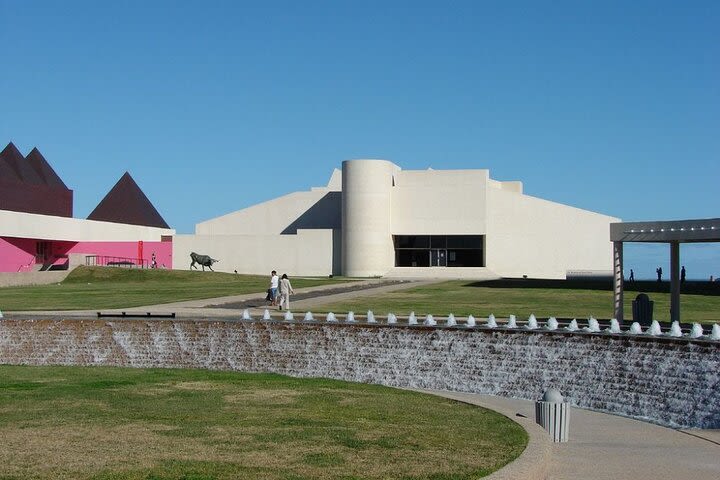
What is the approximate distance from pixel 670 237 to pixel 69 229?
59135mm

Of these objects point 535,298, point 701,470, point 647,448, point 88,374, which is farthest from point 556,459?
point 535,298

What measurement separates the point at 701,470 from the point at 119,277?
50.1 meters

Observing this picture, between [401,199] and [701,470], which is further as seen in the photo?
[401,199]

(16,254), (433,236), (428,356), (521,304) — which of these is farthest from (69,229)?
(428,356)

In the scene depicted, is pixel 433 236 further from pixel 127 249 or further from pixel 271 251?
pixel 127 249

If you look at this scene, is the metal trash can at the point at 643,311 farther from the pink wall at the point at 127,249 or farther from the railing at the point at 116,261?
the pink wall at the point at 127,249

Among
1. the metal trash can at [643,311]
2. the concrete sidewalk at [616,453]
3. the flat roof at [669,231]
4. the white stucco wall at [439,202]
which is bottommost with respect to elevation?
the concrete sidewalk at [616,453]

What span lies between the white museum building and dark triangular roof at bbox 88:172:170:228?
56.5ft

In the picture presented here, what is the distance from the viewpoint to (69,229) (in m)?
77.6

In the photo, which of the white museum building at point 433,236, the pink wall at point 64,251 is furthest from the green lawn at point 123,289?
the white museum building at point 433,236

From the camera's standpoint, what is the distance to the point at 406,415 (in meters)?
16.9

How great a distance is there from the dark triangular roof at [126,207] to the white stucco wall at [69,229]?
2031mm

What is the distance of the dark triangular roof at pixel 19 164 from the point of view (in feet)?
245

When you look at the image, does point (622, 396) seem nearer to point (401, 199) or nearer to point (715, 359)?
point (715, 359)
